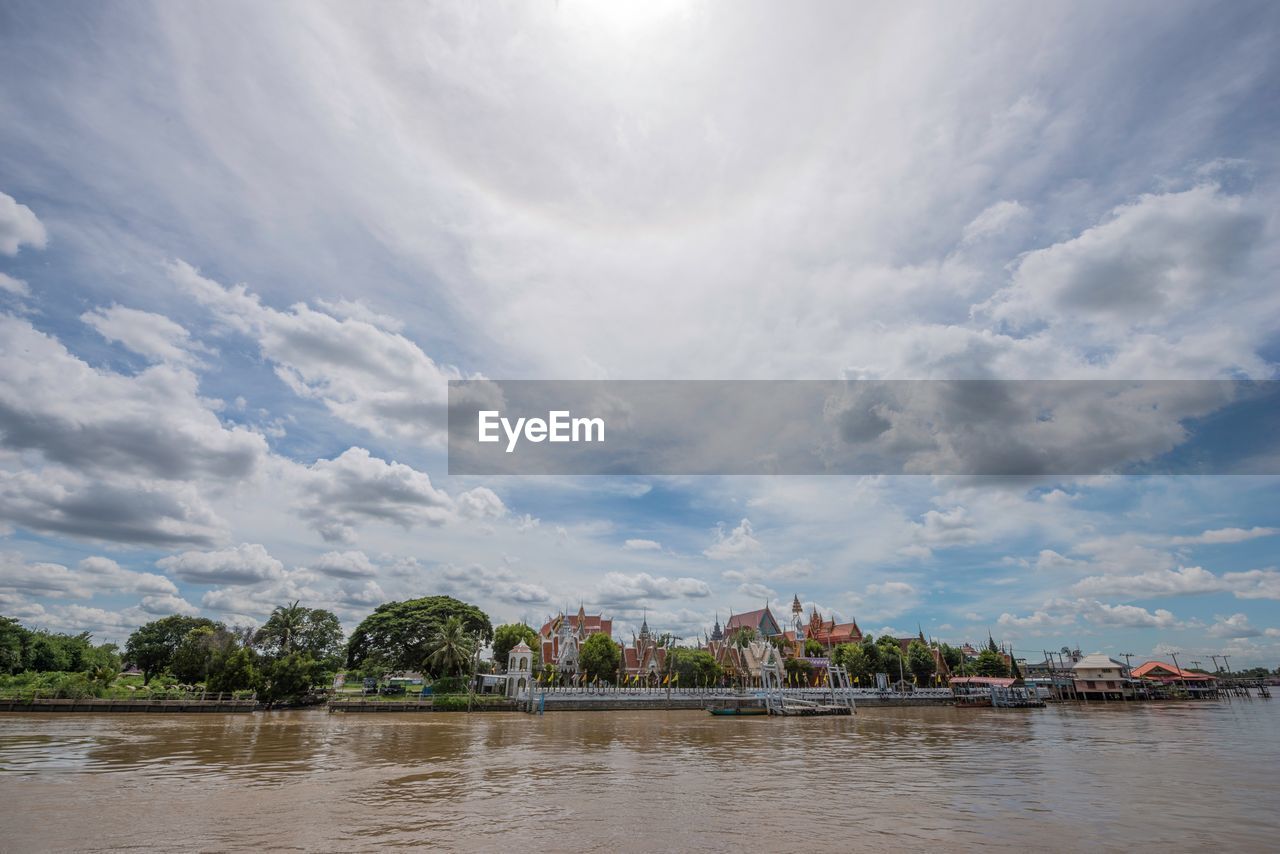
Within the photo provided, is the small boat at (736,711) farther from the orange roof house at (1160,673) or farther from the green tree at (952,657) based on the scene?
the orange roof house at (1160,673)

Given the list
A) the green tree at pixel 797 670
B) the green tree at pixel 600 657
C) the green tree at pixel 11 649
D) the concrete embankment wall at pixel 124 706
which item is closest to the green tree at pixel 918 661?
Answer: the green tree at pixel 797 670

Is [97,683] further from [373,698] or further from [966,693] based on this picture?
[966,693]

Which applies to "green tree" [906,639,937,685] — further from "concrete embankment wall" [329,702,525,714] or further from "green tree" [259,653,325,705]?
"green tree" [259,653,325,705]

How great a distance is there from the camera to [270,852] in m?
14.9

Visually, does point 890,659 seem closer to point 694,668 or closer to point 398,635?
point 694,668

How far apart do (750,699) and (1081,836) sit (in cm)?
5901

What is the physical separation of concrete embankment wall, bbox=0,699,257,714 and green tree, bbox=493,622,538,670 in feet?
131

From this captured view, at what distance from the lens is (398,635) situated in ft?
274

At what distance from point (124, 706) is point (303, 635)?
3950 cm

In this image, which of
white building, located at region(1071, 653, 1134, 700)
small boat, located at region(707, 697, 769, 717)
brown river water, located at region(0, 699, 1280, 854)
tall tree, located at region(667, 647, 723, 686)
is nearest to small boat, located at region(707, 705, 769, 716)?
small boat, located at region(707, 697, 769, 717)

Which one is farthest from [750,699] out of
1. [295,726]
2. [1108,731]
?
[295,726]

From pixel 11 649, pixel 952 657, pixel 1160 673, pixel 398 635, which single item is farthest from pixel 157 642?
pixel 1160 673

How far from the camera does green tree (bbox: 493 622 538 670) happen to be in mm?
95625

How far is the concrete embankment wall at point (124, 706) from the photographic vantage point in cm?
5241
